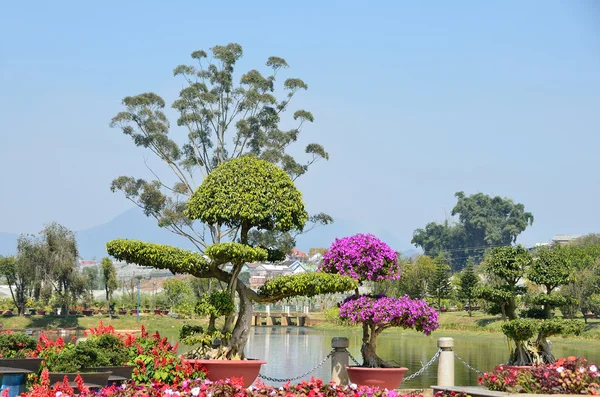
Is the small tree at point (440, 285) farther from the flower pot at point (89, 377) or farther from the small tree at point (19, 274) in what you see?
the flower pot at point (89, 377)

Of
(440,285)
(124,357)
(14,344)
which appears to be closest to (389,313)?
(124,357)

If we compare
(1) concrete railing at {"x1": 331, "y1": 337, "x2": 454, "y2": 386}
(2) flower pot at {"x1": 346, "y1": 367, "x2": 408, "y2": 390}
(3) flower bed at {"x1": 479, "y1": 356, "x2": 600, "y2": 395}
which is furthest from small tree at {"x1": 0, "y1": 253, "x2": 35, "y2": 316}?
(3) flower bed at {"x1": 479, "y1": 356, "x2": 600, "y2": 395}

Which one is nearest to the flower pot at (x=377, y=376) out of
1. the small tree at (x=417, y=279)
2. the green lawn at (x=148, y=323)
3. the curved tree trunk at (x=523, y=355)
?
the curved tree trunk at (x=523, y=355)

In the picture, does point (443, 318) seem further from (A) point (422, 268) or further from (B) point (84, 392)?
(B) point (84, 392)

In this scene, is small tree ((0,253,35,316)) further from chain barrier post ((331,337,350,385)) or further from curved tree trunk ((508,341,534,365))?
chain barrier post ((331,337,350,385))

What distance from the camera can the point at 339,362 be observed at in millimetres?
13688

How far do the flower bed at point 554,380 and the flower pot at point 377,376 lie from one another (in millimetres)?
2641

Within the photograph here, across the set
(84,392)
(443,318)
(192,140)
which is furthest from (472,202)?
(84,392)

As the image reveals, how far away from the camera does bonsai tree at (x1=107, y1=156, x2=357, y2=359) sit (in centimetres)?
1323

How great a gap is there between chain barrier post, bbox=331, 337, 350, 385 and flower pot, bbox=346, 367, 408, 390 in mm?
165

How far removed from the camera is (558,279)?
681 inches

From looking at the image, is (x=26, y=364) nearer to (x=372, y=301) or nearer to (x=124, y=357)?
(x=124, y=357)

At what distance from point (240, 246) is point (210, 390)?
3779 mm

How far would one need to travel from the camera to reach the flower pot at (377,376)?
13414mm
